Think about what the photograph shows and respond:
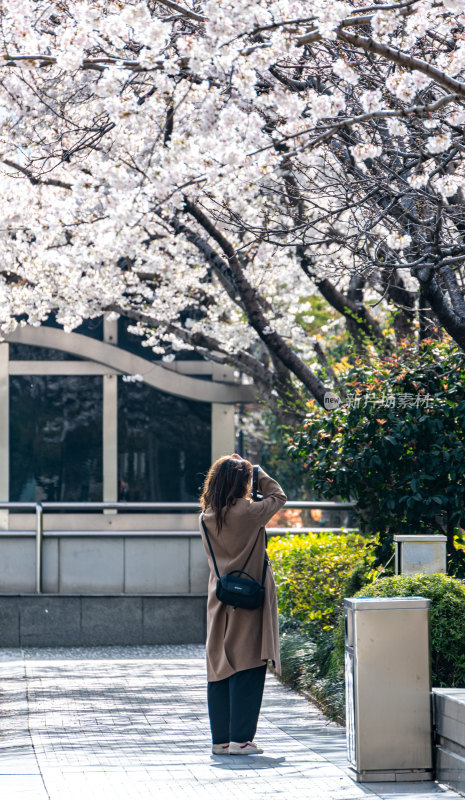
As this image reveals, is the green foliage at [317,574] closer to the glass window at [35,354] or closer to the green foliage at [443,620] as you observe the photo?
the green foliage at [443,620]

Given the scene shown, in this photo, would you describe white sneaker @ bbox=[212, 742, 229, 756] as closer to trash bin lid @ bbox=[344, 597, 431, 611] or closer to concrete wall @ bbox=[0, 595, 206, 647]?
trash bin lid @ bbox=[344, 597, 431, 611]

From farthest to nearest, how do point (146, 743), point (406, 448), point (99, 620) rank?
point (99, 620)
point (406, 448)
point (146, 743)

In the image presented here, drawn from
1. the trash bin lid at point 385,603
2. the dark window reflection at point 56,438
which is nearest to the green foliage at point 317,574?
the trash bin lid at point 385,603

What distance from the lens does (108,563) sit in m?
13.0

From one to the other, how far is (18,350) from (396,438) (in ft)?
32.7

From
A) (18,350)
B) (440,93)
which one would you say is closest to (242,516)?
(440,93)

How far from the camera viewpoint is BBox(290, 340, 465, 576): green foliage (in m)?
8.86

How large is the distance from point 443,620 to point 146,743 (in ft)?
6.96

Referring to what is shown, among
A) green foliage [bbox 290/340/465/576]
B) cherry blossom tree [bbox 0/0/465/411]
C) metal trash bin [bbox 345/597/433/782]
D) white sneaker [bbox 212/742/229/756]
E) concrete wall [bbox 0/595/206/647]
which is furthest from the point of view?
concrete wall [bbox 0/595/206/647]

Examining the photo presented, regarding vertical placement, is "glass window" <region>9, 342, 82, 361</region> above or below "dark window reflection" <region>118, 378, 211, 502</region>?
above

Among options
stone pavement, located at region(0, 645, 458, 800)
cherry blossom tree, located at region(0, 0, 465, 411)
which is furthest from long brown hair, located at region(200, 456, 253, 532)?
cherry blossom tree, located at region(0, 0, 465, 411)

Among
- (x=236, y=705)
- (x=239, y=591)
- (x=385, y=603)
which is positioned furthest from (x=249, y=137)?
(x=236, y=705)

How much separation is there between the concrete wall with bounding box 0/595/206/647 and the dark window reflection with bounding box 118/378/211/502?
5169 millimetres

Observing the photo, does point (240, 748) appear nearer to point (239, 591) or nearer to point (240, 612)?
point (240, 612)
